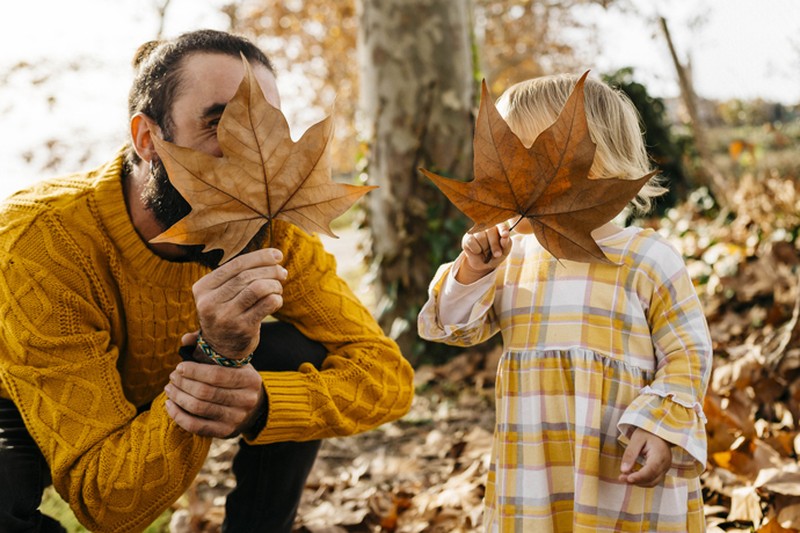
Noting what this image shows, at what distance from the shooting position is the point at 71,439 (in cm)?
Answer: 154

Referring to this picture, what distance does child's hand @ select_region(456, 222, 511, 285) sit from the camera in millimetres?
1474

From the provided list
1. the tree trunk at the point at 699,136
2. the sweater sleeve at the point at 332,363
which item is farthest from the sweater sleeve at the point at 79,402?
the tree trunk at the point at 699,136

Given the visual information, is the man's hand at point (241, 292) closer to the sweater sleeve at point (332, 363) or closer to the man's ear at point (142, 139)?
the sweater sleeve at point (332, 363)

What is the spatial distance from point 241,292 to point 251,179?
21 cm

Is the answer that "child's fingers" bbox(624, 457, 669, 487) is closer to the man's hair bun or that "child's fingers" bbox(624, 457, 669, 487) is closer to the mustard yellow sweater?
the mustard yellow sweater

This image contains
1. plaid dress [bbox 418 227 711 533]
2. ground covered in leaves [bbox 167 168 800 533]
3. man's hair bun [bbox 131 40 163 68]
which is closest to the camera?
plaid dress [bbox 418 227 711 533]

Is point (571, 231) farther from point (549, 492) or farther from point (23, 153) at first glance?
point (23, 153)

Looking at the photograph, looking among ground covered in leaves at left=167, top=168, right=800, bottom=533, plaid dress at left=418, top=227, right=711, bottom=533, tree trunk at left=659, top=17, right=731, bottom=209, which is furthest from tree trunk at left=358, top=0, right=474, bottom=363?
tree trunk at left=659, top=17, right=731, bottom=209

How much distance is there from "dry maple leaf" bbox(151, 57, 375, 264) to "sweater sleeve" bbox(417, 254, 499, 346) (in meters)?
0.41

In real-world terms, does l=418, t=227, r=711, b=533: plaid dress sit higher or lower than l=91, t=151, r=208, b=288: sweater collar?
lower

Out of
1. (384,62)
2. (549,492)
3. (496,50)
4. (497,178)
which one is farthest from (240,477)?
(496,50)

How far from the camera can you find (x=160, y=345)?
1.88 meters

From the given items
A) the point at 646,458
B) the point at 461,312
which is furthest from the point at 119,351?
the point at 646,458

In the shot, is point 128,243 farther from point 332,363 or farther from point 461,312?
point 461,312
